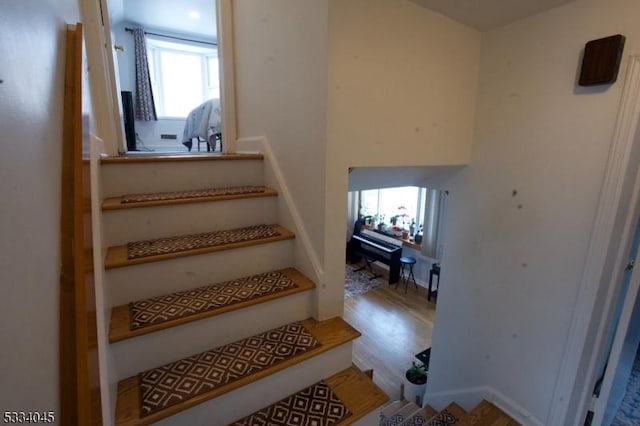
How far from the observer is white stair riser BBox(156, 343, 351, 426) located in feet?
3.52

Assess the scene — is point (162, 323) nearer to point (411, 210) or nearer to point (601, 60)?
point (601, 60)

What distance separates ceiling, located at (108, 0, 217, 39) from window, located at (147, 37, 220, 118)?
0.90 ft

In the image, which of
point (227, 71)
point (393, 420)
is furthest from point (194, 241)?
point (393, 420)

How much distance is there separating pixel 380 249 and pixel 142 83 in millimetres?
4906

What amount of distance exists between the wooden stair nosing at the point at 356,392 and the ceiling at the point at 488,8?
69.8 inches

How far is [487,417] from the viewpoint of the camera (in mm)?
1785

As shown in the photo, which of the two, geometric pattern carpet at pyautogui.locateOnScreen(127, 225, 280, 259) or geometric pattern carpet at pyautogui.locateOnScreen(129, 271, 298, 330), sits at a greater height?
geometric pattern carpet at pyautogui.locateOnScreen(127, 225, 280, 259)

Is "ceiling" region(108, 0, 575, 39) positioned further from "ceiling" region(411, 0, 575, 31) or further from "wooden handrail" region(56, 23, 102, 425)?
"wooden handrail" region(56, 23, 102, 425)

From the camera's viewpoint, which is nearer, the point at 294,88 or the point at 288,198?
the point at 294,88

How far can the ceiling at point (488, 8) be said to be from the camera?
53.7 inches

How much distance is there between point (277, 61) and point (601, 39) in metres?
1.50

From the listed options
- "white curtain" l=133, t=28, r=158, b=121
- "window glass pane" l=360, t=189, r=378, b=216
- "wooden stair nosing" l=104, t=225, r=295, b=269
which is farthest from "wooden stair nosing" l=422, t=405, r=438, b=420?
"white curtain" l=133, t=28, r=158, b=121

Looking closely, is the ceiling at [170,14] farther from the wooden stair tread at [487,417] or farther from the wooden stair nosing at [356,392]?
the wooden stair tread at [487,417]

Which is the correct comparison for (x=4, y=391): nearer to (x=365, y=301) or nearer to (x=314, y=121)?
(x=314, y=121)
